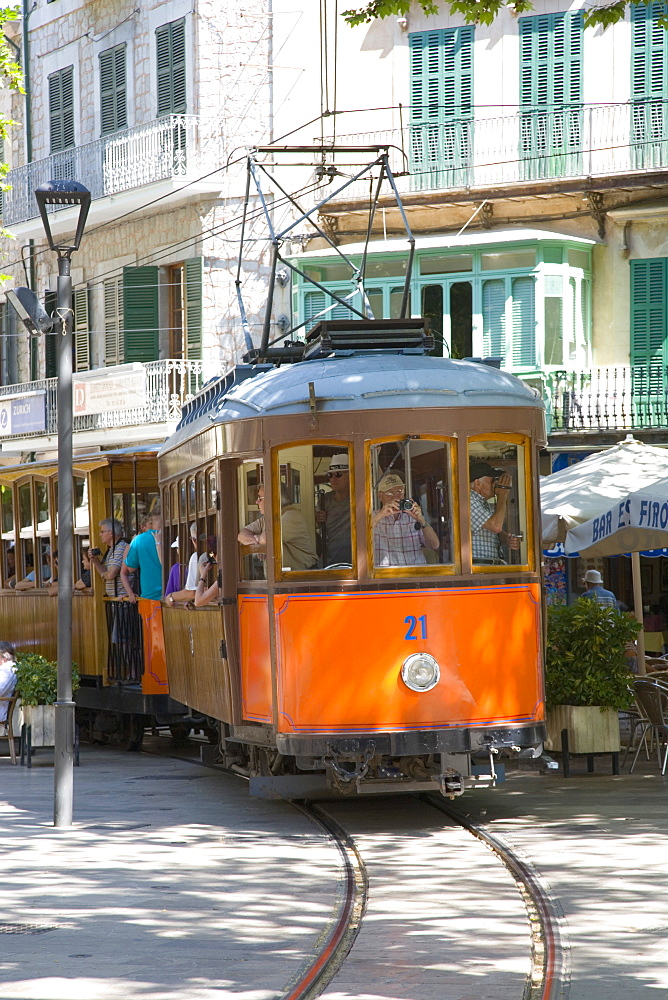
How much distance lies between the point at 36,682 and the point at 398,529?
5.71 metres

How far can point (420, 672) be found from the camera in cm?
1009

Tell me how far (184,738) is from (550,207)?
11920 millimetres

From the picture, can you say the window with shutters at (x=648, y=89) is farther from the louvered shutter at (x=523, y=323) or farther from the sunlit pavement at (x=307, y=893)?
the sunlit pavement at (x=307, y=893)

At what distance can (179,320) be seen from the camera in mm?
28328

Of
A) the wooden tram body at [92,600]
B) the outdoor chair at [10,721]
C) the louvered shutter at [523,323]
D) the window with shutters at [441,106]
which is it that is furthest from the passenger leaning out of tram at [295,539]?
the window with shutters at [441,106]

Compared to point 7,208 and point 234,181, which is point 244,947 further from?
point 7,208

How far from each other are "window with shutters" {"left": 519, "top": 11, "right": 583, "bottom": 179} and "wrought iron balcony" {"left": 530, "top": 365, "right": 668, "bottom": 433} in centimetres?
333

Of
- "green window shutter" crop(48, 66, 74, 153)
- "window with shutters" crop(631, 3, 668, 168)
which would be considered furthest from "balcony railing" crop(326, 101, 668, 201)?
"green window shutter" crop(48, 66, 74, 153)

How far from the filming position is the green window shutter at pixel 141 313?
93.7 ft

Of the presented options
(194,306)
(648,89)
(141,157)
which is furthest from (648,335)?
(141,157)

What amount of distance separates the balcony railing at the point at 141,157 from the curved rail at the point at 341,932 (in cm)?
1868

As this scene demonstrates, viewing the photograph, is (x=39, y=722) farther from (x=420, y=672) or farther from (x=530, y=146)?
(x=530, y=146)

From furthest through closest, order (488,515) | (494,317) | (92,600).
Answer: (494,317) → (92,600) → (488,515)

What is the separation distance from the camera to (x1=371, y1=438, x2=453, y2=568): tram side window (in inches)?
403
